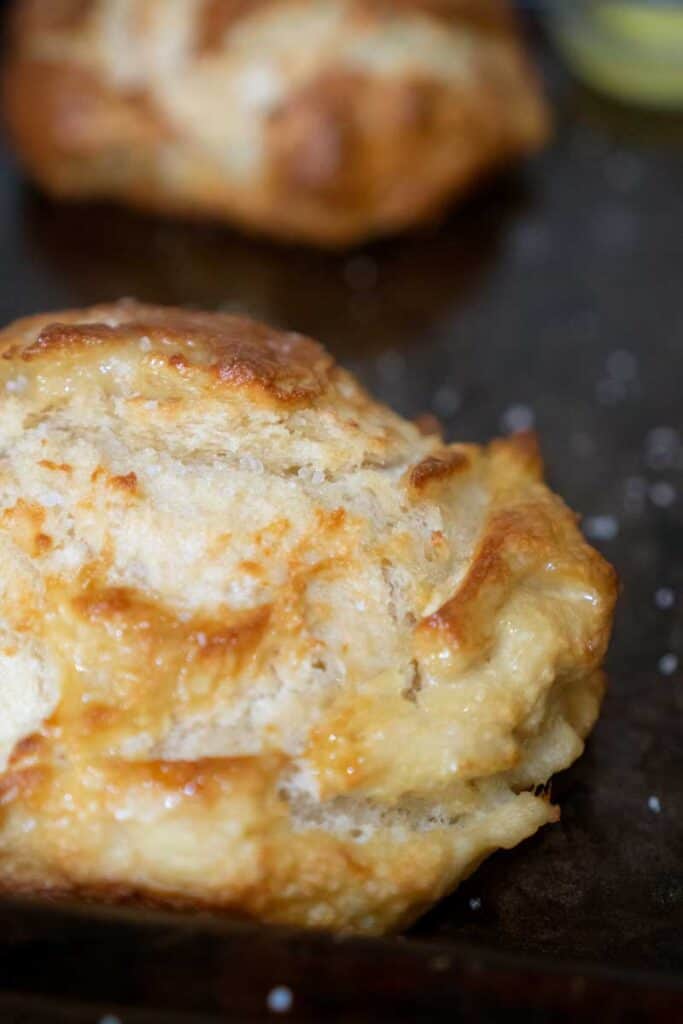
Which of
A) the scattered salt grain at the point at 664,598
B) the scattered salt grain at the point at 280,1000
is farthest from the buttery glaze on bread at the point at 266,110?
the scattered salt grain at the point at 280,1000

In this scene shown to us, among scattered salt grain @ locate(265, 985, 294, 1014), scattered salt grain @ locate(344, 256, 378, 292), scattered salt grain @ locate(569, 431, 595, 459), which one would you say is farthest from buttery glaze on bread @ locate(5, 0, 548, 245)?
scattered salt grain @ locate(265, 985, 294, 1014)

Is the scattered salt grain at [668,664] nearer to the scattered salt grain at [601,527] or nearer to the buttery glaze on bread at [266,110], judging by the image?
the scattered salt grain at [601,527]

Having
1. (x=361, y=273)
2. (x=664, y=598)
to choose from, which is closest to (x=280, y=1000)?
(x=664, y=598)

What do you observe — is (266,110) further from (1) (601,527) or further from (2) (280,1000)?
(2) (280,1000)

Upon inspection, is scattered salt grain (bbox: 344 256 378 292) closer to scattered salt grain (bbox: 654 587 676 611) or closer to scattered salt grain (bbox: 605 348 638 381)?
scattered salt grain (bbox: 605 348 638 381)

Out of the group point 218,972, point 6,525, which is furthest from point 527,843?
point 6,525

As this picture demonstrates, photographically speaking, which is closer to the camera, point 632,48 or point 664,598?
point 664,598

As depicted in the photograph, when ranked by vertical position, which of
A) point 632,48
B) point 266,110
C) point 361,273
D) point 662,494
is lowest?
point 662,494

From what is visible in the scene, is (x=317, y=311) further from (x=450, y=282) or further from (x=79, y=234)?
(x=79, y=234)
